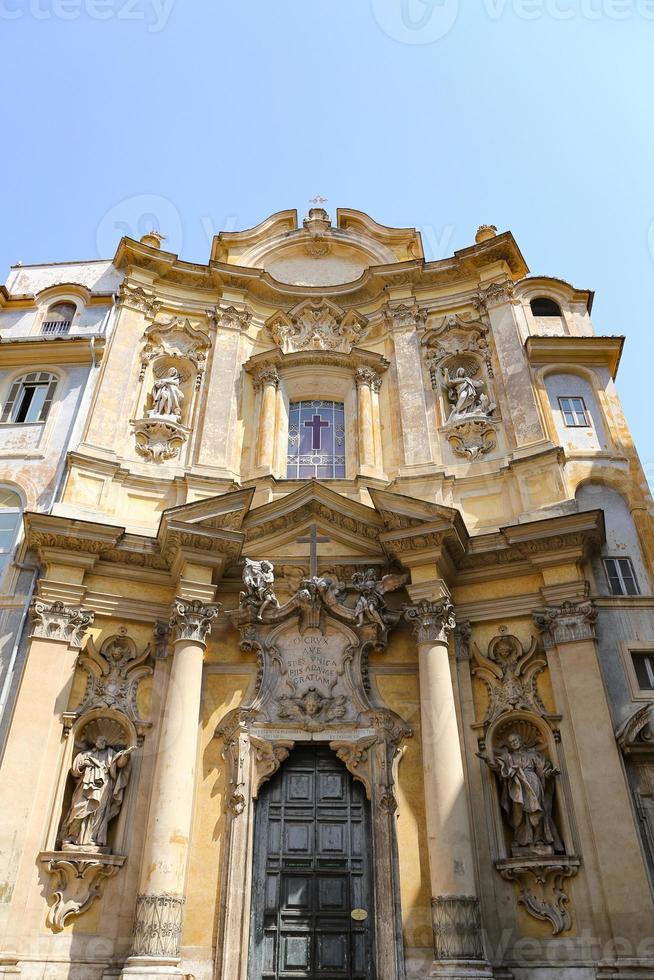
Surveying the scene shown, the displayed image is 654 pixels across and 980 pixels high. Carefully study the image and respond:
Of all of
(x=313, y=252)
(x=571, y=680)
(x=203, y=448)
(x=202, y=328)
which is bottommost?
(x=571, y=680)

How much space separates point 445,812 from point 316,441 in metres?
7.79

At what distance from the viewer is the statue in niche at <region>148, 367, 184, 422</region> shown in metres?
14.9

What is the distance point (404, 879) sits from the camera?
33.2ft

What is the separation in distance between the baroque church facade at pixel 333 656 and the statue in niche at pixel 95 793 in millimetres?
35

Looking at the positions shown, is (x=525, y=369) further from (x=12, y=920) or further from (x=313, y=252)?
(x=12, y=920)

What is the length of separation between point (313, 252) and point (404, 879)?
46.2 feet

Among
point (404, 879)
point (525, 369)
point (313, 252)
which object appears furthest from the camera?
point (313, 252)

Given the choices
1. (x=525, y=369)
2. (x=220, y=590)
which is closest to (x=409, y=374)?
(x=525, y=369)

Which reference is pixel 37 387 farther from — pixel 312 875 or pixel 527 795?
pixel 527 795

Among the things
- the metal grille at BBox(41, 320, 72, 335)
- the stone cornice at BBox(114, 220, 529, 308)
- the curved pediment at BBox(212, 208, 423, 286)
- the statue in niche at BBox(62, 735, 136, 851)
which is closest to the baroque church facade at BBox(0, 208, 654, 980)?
the statue in niche at BBox(62, 735, 136, 851)

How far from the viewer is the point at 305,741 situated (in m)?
11.1

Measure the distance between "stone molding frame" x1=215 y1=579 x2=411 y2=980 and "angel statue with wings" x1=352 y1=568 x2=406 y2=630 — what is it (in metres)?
0.17

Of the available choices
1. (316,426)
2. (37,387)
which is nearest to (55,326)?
(37,387)

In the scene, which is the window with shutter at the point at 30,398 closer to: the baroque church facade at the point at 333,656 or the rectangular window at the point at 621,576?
the baroque church facade at the point at 333,656
